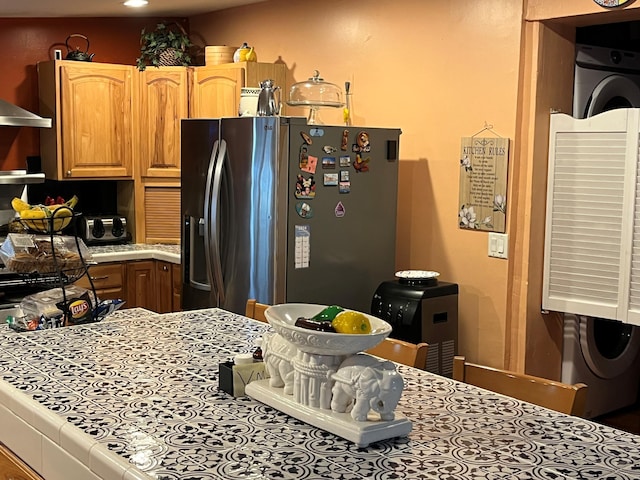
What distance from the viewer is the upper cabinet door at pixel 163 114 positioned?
5273mm

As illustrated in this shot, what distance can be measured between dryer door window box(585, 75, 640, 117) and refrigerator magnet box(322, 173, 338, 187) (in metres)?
1.26

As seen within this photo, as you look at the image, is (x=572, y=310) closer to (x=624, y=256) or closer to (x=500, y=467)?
(x=624, y=256)

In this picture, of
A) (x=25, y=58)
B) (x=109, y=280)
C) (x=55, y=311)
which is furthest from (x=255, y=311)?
(x=25, y=58)

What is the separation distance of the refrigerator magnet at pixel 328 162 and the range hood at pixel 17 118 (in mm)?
1868

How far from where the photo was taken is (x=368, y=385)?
1.64m

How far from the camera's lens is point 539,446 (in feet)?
5.43

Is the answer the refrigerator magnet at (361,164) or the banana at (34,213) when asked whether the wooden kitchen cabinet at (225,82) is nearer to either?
the refrigerator magnet at (361,164)

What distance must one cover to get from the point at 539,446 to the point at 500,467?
0.52ft

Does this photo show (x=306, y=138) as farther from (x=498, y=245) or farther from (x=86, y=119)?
(x=86, y=119)

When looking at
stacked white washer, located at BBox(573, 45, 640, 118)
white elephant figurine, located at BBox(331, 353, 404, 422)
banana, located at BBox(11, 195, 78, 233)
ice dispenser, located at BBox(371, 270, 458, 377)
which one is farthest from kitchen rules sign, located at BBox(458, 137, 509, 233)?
white elephant figurine, located at BBox(331, 353, 404, 422)

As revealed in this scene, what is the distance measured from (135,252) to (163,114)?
928mm

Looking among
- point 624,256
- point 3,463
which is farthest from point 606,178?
point 3,463

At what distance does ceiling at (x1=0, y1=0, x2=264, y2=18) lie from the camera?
4766 millimetres

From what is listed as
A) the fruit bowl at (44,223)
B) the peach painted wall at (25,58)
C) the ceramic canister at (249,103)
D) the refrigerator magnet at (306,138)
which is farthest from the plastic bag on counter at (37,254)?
the peach painted wall at (25,58)
